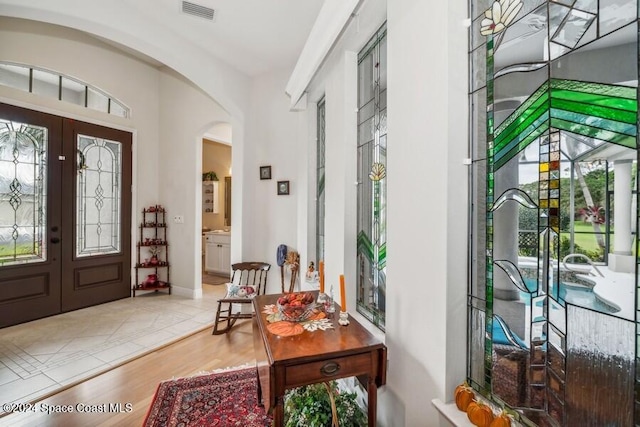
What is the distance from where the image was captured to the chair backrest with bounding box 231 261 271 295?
355 centimetres

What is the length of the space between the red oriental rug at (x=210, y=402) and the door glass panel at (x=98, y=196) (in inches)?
111

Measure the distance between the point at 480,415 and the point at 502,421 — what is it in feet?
0.19

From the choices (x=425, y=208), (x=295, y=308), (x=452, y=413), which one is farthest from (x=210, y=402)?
(x=425, y=208)

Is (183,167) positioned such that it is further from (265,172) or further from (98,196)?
(265,172)

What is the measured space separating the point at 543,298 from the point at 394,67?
3.64ft

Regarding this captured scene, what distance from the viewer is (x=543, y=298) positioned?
804 millimetres

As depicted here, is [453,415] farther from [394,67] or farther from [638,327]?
[394,67]

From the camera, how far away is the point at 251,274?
376cm

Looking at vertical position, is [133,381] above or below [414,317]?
below

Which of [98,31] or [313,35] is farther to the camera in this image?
[98,31]

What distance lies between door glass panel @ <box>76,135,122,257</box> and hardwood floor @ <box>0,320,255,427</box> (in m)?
2.20

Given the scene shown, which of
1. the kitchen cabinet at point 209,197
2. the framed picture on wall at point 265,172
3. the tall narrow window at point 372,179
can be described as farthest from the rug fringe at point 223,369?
the kitchen cabinet at point 209,197

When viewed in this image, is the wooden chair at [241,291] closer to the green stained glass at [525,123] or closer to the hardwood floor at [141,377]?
the hardwood floor at [141,377]

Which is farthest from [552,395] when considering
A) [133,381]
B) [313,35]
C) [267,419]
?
[133,381]
